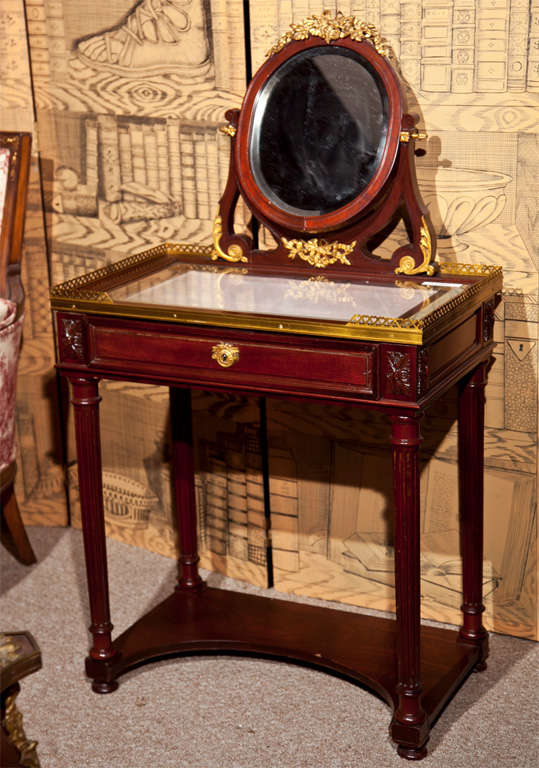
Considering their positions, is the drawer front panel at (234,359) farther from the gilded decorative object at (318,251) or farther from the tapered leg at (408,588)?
the gilded decorative object at (318,251)

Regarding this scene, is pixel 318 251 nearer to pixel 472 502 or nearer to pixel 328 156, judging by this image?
pixel 328 156

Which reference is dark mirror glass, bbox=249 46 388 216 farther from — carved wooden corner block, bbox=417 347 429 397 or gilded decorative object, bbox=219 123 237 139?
carved wooden corner block, bbox=417 347 429 397

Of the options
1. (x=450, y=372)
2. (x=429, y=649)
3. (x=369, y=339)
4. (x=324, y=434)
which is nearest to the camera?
(x=369, y=339)

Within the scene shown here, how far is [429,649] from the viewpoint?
264cm

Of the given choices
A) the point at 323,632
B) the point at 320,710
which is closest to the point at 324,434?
the point at 323,632

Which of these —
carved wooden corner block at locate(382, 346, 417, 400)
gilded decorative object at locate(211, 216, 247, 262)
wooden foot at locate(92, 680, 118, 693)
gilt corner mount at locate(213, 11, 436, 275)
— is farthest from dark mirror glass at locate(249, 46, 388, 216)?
wooden foot at locate(92, 680, 118, 693)

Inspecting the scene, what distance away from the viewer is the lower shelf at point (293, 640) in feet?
8.29

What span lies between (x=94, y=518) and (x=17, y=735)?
1016 millimetres

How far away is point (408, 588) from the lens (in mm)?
2240

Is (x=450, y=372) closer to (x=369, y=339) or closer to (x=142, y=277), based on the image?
(x=369, y=339)

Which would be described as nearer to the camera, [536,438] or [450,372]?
[450,372]

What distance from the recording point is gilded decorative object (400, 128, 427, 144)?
7.68 feet

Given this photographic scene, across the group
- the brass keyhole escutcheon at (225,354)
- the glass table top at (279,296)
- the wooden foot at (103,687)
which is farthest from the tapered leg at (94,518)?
the brass keyhole escutcheon at (225,354)

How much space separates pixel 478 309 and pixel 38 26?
149 centimetres
